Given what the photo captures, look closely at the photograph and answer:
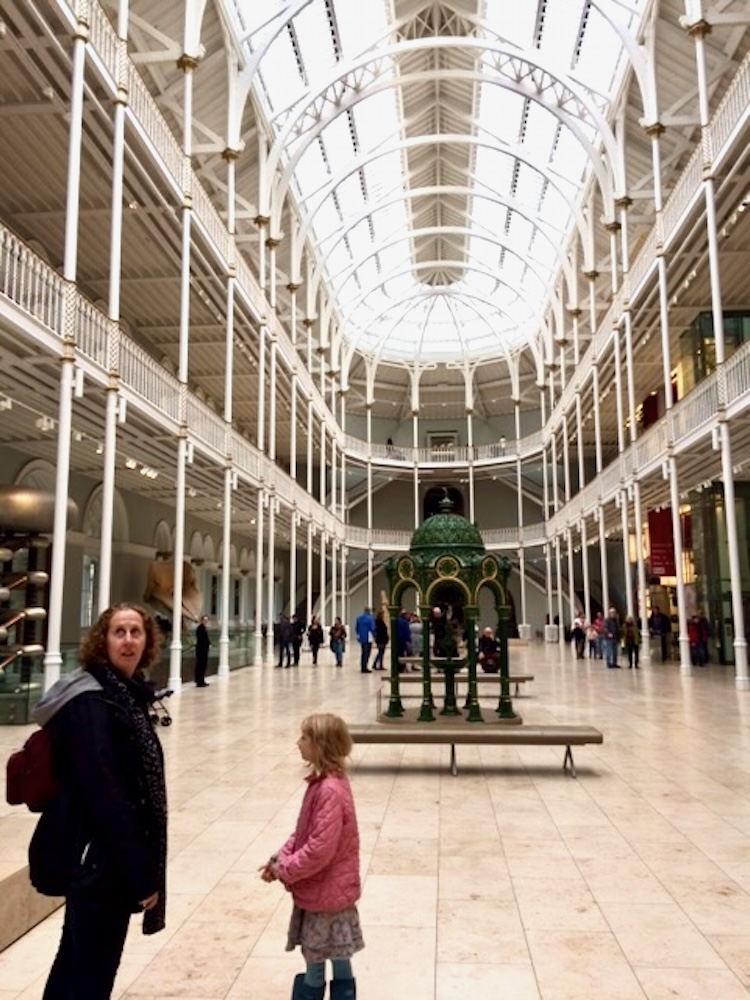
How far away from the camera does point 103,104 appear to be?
13898 mm

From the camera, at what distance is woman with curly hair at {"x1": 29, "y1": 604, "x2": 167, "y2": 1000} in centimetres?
244

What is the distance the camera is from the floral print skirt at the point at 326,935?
305 centimetres

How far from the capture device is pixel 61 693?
2.53 meters

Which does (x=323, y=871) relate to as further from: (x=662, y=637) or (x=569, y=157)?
(x=569, y=157)

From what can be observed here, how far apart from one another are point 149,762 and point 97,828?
9.6 inches

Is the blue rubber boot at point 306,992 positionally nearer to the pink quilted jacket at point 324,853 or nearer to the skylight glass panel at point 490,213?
the pink quilted jacket at point 324,853

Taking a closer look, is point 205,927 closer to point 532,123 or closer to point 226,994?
point 226,994

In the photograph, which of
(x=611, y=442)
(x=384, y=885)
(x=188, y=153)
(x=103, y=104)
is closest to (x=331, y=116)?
(x=188, y=153)

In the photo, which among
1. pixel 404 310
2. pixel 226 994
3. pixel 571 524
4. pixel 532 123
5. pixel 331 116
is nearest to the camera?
pixel 226 994

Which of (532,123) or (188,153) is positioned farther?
(532,123)

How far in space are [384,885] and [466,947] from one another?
3.31ft

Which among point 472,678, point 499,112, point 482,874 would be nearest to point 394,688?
point 472,678

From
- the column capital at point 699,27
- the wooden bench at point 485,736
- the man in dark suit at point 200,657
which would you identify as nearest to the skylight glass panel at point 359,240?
the column capital at point 699,27

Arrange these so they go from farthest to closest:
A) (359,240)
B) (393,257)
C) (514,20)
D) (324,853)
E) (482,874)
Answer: (393,257), (359,240), (514,20), (482,874), (324,853)
